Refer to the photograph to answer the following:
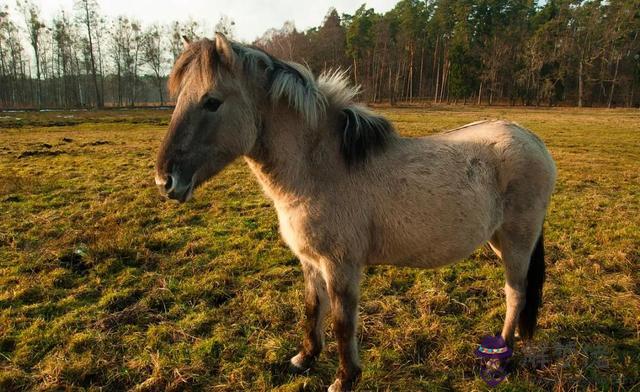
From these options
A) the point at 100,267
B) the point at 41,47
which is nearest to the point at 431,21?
the point at 41,47

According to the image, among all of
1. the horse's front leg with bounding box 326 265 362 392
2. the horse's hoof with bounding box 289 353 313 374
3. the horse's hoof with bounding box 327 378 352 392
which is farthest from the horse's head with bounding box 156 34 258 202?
the horse's hoof with bounding box 327 378 352 392

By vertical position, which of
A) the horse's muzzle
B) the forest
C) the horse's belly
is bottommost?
the horse's belly

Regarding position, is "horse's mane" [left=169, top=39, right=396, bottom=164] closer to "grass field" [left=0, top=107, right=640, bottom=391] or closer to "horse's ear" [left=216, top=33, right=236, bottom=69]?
"horse's ear" [left=216, top=33, right=236, bottom=69]

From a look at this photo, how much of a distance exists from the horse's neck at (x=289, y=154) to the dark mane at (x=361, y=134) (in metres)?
0.16

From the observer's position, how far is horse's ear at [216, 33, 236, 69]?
2435 mm

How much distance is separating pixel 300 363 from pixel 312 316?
0.43 m

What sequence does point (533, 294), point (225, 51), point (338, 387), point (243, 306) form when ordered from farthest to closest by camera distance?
1. point (243, 306)
2. point (533, 294)
3. point (338, 387)
4. point (225, 51)

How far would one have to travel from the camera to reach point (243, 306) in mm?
4188

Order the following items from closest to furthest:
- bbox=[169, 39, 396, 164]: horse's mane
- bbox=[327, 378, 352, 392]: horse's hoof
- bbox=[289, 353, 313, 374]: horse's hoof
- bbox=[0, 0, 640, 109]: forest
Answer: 1. bbox=[169, 39, 396, 164]: horse's mane
2. bbox=[327, 378, 352, 392]: horse's hoof
3. bbox=[289, 353, 313, 374]: horse's hoof
4. bbox=[0, 0, 640, 109]: forest

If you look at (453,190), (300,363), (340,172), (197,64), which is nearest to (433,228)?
(453,190)

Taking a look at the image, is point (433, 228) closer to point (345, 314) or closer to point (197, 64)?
point (345, 314)

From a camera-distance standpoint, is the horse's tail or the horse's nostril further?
the horse's tail

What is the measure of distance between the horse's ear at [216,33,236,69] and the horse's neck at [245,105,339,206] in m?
0.45

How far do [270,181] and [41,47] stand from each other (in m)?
67.7
